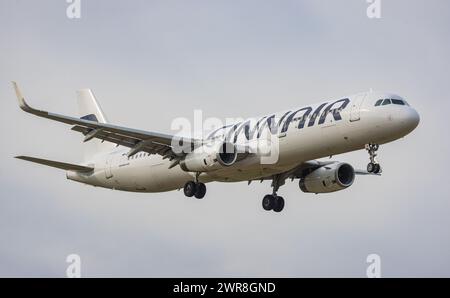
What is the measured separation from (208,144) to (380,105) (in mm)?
9131

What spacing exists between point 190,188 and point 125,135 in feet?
14.4

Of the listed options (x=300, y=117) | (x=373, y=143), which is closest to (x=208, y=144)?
(x=300, y=117)

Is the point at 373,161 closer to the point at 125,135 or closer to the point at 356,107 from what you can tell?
the point at 356,107

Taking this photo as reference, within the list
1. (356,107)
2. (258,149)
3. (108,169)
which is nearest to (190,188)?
(258,149)

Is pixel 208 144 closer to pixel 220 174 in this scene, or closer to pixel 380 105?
→ pixel 220 174

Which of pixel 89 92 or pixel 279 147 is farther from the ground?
pixel 89 92

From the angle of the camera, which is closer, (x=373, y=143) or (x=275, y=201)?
(x=373, y=143)

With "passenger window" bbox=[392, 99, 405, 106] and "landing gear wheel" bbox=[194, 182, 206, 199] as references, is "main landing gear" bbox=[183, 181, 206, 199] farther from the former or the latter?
"passenger window" bbox=[392, 99, 405, 106]

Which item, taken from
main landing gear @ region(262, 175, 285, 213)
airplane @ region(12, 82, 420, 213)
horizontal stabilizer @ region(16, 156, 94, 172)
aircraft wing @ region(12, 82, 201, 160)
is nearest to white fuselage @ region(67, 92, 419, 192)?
airplane @ region(12, 82, 420, 213)

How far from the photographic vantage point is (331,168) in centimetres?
5581

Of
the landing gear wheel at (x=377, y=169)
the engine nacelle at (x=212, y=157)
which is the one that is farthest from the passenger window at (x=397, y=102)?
the engine nacelle at (x=212, y=157)

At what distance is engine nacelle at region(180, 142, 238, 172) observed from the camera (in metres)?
50.0

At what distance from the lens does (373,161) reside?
47.7 meters

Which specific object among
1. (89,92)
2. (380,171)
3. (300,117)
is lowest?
(380,171)
